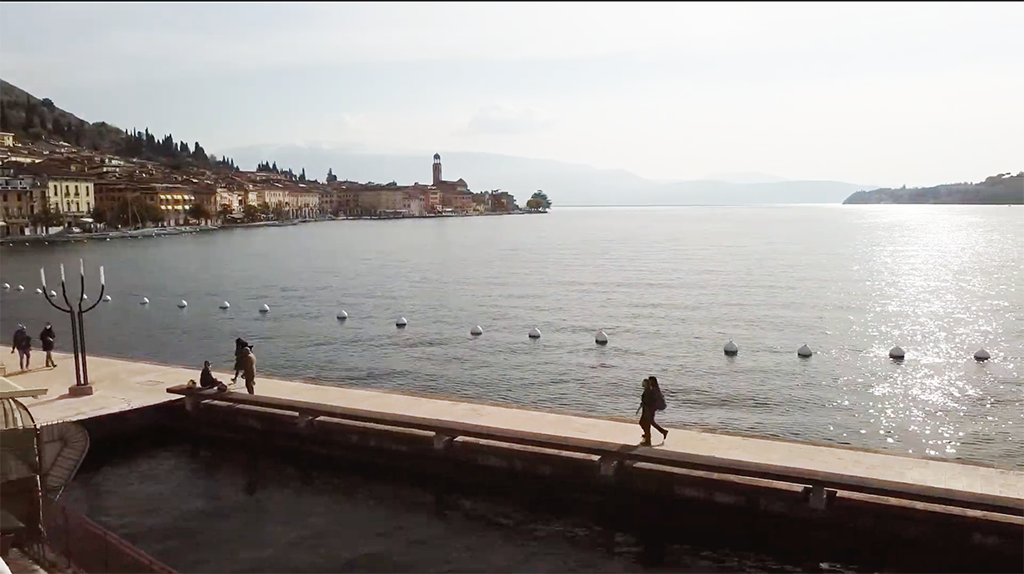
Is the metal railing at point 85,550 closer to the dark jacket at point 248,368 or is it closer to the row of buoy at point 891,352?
the dark jacket at point 248,368

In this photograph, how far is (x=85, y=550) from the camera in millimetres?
10023

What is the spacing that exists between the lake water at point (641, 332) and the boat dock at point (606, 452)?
6.09 m

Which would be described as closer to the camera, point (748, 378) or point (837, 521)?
point (837, 521)

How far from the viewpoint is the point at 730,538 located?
14.1 m

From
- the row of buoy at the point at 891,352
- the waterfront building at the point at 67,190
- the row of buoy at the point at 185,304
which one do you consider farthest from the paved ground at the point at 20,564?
the waterfront building at the point at 67,190

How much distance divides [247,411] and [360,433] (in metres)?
3.20

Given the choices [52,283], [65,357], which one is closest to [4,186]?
[52,283]

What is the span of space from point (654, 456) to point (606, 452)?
2.90 ft

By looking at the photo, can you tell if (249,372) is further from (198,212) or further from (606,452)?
(198,212)

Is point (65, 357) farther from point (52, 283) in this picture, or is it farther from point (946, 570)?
point (52, 283)

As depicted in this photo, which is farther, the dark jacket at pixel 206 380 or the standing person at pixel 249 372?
the standing person at pixel 249 372

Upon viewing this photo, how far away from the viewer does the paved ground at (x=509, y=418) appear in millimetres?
13992

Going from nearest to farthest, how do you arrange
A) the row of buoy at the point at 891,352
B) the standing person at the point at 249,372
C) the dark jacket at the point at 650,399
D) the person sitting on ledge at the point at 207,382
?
the dark jacket at the point at 650,399, the person sitting on ledge at the point at 207,382, the standing person at the point at 249,372, the row of buoy at the point at 891,352

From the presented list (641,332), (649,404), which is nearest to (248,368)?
(649,404)
